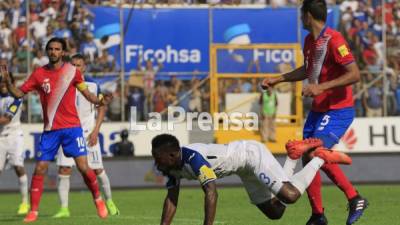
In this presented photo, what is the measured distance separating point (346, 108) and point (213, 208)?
2.47 m

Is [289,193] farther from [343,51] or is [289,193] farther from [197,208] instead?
[197,208]

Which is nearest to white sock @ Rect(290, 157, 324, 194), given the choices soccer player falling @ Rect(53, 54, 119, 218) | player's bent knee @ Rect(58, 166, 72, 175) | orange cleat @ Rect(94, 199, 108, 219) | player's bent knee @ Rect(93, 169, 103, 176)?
orange cleat @ Rect(94, 199, 108, 219)

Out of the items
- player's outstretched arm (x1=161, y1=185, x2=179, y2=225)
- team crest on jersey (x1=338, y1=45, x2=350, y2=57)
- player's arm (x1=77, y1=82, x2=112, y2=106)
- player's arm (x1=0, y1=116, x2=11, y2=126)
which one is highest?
team crest on jersey (x1=338, y1=45, x2=350, y2=57)

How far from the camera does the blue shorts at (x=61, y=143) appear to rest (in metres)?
14.5

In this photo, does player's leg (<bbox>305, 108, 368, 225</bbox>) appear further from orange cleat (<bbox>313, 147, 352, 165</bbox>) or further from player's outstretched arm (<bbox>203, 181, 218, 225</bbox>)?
player's outstretched arm (<bbox>203, 181, 218, 225</bbox>)

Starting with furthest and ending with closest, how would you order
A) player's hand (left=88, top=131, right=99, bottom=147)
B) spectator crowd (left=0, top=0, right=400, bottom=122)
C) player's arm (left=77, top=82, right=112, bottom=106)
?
spectator crowd (left=0, top=0, right=400, bottom=122)
player's hand (left=88, top=131, right=99, bottom=147)
player's arm (left=77, top=82, right=112, bottom=106)

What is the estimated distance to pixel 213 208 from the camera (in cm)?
924

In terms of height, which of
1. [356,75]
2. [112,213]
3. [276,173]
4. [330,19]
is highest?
[330,19]

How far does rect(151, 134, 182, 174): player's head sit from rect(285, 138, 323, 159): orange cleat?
4.59 feet

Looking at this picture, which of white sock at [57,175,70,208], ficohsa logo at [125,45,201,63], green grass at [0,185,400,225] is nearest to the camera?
green grass at [0,185,400,225]

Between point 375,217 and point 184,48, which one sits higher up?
point 184,48

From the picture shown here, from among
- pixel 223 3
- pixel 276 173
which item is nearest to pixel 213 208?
pixel 276 173

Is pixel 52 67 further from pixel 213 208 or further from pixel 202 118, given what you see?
pixel 202 118

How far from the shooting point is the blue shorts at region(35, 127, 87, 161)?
1455 centimetres
